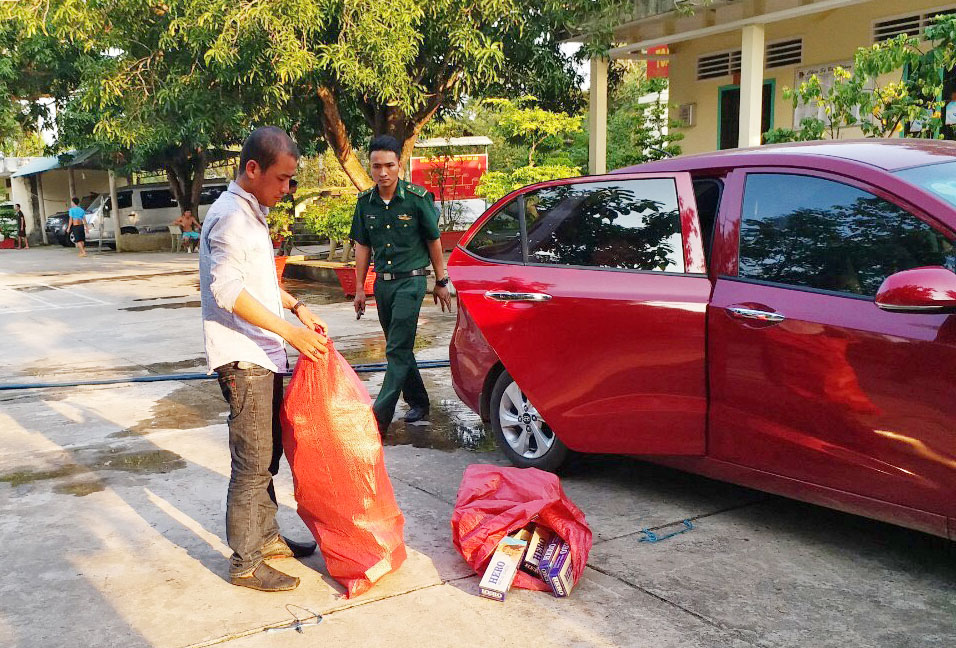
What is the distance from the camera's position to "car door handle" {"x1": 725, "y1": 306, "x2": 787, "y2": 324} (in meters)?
3.61

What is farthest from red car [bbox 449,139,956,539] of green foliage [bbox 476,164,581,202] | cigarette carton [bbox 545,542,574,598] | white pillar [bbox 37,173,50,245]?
white pillar [bbox 37,173,50,245]

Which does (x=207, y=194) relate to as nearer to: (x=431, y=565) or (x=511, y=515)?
(x=431, y=565)

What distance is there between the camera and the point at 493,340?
4.63 meters

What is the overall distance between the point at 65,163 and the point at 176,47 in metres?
17.5

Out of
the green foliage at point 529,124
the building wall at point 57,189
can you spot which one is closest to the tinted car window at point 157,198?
the building wall at point 57,189

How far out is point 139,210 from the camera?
1133 inches

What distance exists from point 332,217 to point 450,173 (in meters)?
6.05

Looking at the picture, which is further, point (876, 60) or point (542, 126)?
point (542, 126)

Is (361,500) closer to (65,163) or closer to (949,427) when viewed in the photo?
(949,427)

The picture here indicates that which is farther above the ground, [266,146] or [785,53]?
[785,53]

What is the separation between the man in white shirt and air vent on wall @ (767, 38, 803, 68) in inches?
424

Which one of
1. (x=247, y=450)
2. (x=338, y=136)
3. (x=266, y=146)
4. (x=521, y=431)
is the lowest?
(x=521, y=431)

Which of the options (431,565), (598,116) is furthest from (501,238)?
(598,116)

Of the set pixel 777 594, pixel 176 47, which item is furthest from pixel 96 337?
pixel 777 594
